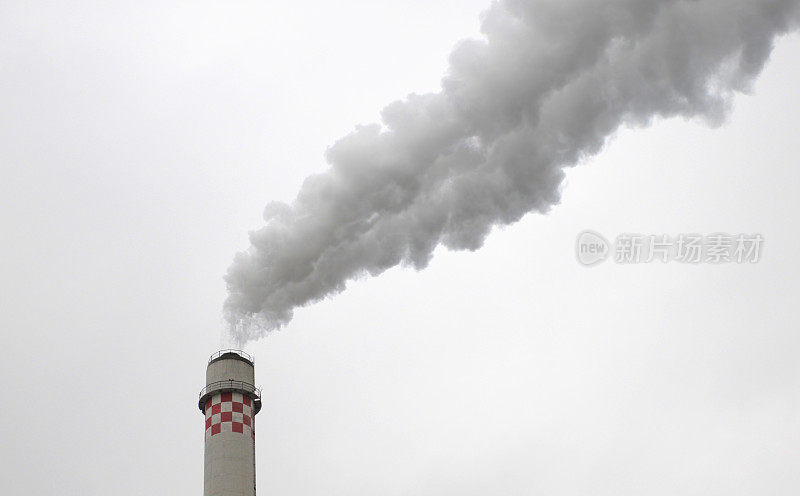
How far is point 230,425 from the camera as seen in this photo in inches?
1769

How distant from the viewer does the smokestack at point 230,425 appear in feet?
143

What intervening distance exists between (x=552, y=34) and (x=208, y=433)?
82.0 ft

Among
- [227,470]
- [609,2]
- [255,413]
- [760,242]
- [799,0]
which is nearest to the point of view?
[799,0]

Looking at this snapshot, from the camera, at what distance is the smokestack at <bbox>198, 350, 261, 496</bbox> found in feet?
143

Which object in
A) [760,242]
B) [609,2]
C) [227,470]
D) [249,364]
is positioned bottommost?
[227,470]

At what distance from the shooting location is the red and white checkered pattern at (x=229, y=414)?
148 feet

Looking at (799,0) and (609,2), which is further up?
(609,2)

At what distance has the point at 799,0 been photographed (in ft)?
107

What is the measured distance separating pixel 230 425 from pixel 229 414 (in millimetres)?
611

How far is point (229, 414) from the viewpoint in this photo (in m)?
45.3

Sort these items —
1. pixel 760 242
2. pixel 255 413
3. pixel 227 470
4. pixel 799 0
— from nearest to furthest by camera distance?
pixel 799 0 → pixel 760 242 → pixel 227 470 → pixel 255 413

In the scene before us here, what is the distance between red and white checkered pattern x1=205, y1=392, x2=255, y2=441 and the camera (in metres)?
45.0

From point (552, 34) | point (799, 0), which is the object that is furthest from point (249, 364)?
point (799, 0)

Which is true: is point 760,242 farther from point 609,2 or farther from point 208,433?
point 208,433
